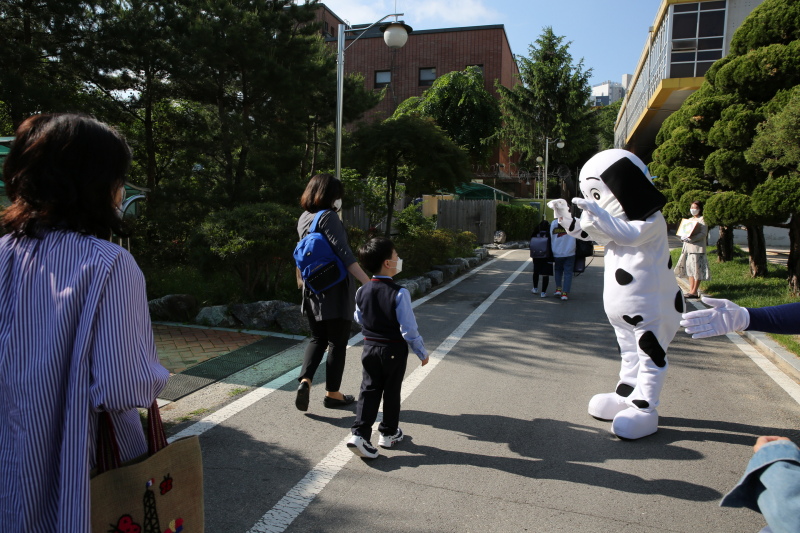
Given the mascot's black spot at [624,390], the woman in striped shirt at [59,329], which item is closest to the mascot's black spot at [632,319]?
the mascot's black spot at [624,390]

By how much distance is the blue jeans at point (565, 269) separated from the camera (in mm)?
9648

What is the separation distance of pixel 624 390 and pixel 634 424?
0.37 meters

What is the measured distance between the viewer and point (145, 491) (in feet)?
4.92

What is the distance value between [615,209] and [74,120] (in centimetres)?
372

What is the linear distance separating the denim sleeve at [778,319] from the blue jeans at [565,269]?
25.0 ft

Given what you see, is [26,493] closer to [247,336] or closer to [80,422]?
[80,422]

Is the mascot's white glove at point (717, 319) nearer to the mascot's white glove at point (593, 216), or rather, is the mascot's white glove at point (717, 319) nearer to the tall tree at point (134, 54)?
the mascot's white glove at point (593, 216)

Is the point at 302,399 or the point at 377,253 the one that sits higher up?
the point at 377,253

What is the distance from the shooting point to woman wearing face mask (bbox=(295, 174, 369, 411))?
4094mm

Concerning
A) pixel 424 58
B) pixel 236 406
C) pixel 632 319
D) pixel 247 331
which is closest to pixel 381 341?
pixel 236 406

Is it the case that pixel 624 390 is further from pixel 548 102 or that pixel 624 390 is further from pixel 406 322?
pixel 548 102

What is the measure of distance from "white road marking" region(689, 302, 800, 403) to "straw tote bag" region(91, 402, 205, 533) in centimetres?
529

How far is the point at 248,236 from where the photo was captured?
711 centimetres

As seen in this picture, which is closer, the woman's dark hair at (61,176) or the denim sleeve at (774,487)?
the denim sleeve at (774,487)
